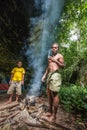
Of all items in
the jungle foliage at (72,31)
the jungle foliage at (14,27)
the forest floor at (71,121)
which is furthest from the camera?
the jungle foliage at (72,31)

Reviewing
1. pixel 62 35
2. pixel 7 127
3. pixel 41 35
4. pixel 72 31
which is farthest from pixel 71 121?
pixel 72 31

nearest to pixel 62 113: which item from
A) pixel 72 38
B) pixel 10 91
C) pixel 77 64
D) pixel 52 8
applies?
pixel 10 91

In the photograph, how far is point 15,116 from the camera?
662cm

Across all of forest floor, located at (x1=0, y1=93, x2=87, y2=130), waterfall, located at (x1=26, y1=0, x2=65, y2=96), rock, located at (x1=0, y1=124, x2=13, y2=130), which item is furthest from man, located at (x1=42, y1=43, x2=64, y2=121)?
waterfall, located at (x1=26, y1=0, x2=65, y2=96)

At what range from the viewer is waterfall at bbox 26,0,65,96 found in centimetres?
1162

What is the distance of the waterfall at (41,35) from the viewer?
1162 cm

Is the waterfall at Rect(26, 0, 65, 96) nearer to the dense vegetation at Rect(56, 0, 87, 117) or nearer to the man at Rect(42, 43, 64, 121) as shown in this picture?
the dense vegetation at Rect(56, 0, 87, 117)

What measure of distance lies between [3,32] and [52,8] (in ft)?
7.86

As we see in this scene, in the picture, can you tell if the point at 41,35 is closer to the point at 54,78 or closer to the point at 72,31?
the point at 72,31

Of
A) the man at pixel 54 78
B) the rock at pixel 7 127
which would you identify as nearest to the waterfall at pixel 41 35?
the man at pixel 54 78

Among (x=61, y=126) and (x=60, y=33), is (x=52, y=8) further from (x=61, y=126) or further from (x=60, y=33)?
(x=61, y=126)

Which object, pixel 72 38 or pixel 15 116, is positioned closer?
pixel 15 116

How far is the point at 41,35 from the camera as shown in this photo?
1171 cm

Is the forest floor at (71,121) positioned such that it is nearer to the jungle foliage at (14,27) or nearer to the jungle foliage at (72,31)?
the jungle foliage at (72,31)
